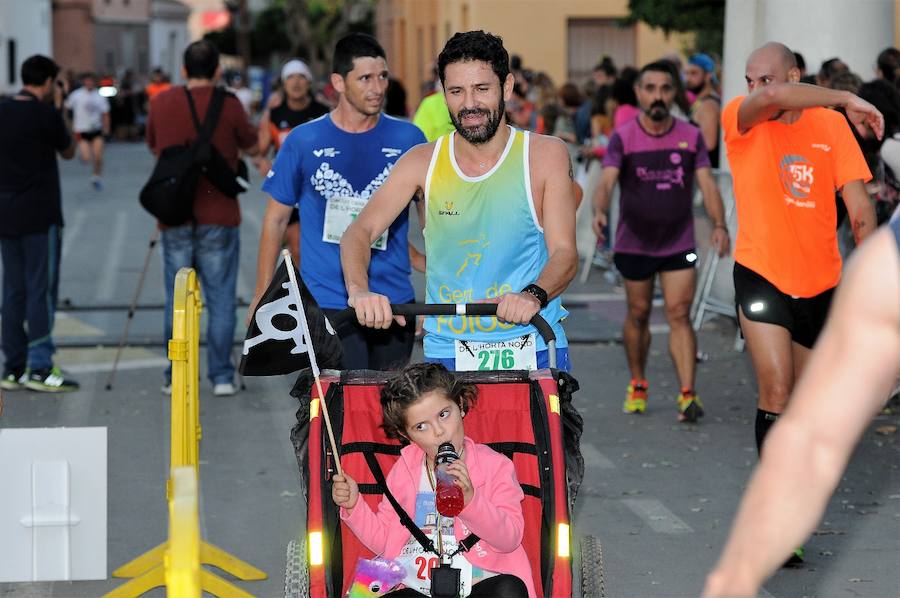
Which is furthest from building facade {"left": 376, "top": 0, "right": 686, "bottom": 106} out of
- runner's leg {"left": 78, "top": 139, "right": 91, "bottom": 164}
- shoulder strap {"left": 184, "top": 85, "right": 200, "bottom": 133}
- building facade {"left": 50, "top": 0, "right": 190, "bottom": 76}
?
building facade {"left": 50, "top": 0, "right": 190, "bottom": 76}

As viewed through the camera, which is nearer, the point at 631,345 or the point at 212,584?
the point at 212,584

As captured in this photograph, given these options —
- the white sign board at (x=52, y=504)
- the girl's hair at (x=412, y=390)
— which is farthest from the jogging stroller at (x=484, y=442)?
the white sign board at (x=52, y=504)

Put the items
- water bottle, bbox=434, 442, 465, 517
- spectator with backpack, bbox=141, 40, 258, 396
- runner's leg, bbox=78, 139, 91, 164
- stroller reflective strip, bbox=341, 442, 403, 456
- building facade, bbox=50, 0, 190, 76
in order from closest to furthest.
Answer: water bottle, bbox=434, 442, 465, 517
stroller reflective strip, bbox=341, 442, 403, 456
spectator with backpack, bbox=141, 40, 258, 396
runner's leg, bbox=78, 139, 91, 164
building facade, bbox=50, 0, 190, 76

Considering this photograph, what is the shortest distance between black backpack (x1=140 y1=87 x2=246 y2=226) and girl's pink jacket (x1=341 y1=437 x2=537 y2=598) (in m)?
5.05

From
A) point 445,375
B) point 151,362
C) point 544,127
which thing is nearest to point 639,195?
point 151,362

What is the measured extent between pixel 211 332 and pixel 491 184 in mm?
5113

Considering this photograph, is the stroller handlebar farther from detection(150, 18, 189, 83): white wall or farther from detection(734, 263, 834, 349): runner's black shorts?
detection(150, 18, 189, 83): white wall

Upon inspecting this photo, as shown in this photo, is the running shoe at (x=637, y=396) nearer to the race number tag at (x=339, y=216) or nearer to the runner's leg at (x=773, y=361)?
the runner's leg at (x=773, y=361)

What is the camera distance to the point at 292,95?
41.6 ft

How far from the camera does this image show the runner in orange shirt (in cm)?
635

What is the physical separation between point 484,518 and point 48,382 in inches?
255

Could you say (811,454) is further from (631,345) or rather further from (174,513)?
(631,345)

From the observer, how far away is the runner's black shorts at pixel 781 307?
6.36 m

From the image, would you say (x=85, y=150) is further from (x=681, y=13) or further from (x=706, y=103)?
(x=706, y=103)
